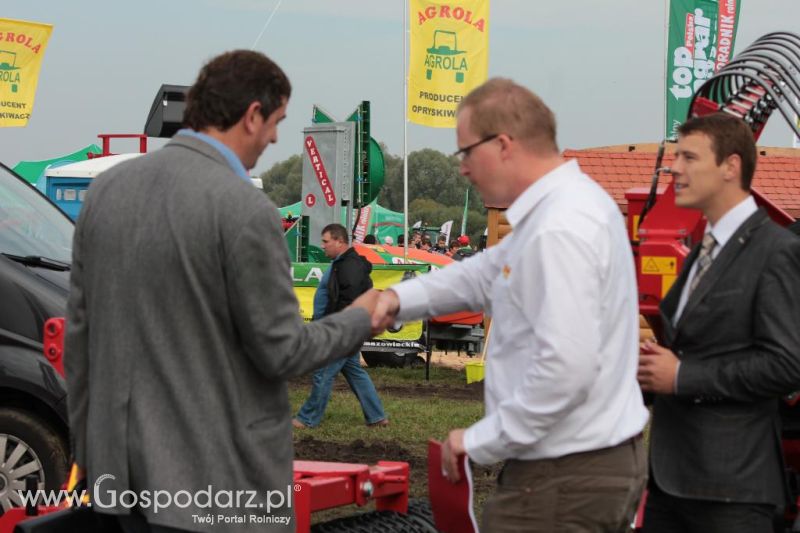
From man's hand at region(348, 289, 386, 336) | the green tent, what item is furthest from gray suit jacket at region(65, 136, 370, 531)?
Result: the green tent

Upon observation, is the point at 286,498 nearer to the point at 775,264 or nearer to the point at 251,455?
the point at 251,455

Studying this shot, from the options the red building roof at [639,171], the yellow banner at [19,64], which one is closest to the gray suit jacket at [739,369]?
the red building roof at [639,171]

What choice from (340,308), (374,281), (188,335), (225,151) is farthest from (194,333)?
(374,281)

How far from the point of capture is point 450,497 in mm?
3191

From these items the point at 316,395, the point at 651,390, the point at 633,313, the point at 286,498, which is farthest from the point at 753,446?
the point at 316,395

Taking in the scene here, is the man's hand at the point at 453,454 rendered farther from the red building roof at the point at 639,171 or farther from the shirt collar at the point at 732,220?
the red building roof at the point at 639,171

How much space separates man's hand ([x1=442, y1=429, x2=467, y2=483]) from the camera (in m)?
3.02

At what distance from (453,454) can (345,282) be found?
29.8ft

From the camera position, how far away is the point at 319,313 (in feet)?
40.0

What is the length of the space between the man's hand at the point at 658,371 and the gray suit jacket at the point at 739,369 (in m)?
0.03

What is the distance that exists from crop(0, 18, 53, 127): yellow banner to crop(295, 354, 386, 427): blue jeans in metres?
12.7

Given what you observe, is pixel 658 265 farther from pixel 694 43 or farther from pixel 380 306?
pixel 694 43

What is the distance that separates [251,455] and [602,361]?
2.98 ft

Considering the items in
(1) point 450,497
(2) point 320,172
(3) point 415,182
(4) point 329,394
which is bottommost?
(3) point 415,182
